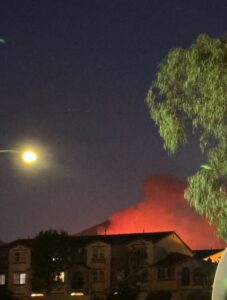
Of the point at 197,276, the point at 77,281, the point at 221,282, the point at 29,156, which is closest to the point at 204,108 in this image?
the point at 29,156

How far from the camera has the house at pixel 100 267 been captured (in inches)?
3339

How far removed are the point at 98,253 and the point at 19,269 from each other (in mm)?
9377

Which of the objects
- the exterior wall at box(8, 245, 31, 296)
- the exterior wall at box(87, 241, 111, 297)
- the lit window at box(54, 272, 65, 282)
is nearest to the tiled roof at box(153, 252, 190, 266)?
the exterior wall at box(87, 241, 111, 297)

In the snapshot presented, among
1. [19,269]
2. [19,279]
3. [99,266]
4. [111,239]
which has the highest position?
[111,239]

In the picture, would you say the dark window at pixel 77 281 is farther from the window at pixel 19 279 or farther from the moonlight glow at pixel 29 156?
the moonlight glow at pixel 29 156

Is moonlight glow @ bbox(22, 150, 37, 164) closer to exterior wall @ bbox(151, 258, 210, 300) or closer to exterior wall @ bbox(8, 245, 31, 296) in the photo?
exterior wall @ bbox(151, 258, 210, 300)

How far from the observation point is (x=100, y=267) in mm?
92938

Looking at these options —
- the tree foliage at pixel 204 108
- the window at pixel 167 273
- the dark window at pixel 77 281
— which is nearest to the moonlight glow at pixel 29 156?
the tree foliage at pixel 204 108

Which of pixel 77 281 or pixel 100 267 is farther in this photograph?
pixel 77 281

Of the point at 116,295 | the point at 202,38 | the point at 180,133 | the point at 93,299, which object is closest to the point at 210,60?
the point at 202,38

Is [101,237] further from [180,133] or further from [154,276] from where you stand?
[180,133]

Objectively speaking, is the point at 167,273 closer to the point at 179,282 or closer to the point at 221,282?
the point at 179,282

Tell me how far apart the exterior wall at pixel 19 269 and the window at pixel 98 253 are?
741cm

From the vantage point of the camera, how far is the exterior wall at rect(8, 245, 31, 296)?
3637 inches
